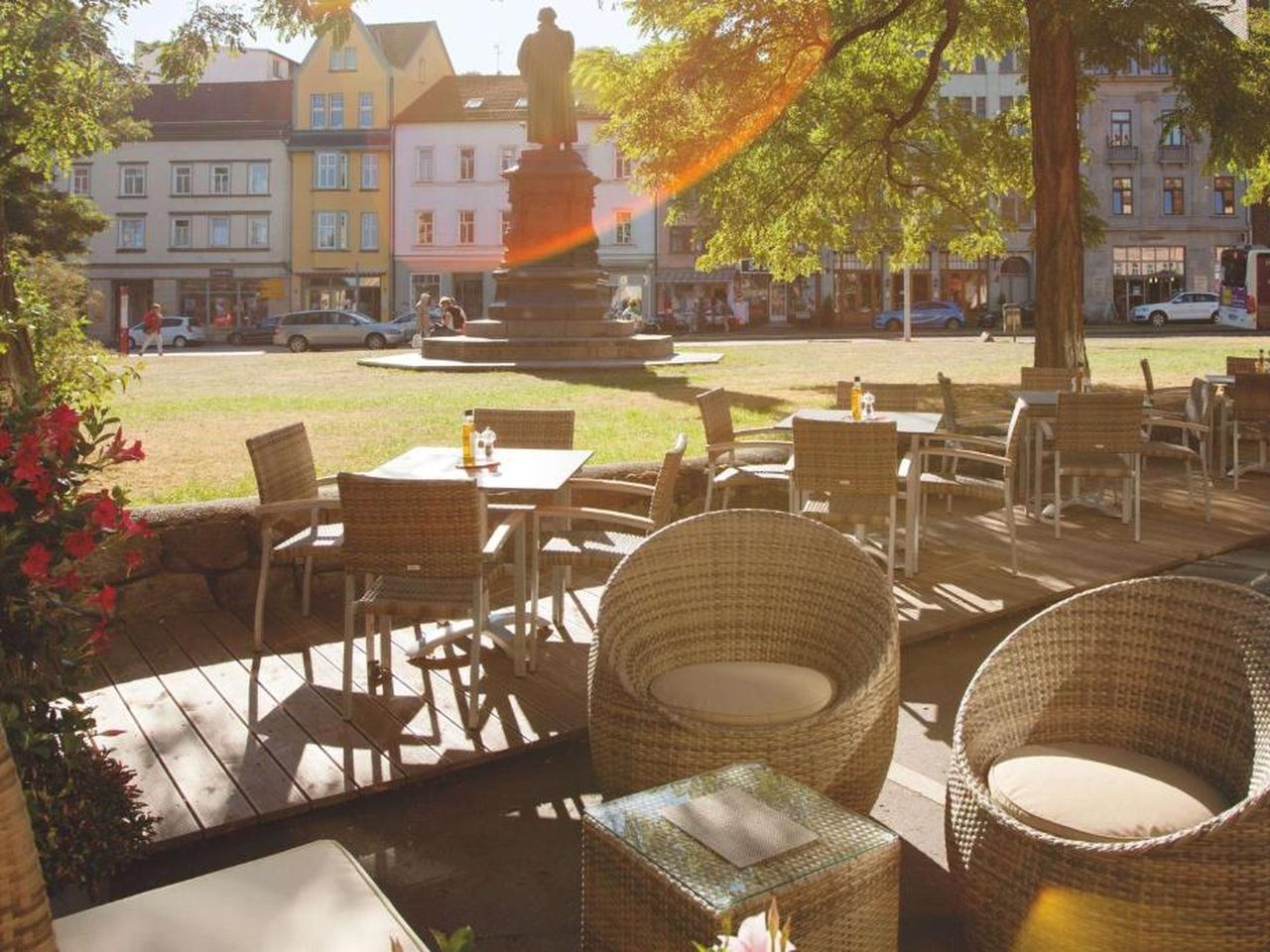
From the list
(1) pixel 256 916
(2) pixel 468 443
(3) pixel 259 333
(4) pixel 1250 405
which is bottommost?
(1) pixel 256 916

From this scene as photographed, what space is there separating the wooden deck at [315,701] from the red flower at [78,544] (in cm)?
47

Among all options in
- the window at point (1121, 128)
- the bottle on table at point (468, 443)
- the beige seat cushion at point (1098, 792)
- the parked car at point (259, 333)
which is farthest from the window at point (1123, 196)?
the beige seat cushion at point (1098, 792)

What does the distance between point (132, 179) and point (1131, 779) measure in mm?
58654

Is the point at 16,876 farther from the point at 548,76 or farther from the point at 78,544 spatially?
the point at 548,76

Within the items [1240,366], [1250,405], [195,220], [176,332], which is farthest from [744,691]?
[195,220]

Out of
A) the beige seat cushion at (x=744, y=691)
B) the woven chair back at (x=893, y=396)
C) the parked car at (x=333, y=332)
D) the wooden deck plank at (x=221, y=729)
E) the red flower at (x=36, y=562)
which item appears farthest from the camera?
the parked car at (x=333, y=332)

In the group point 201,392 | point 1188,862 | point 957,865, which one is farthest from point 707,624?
point 201,392

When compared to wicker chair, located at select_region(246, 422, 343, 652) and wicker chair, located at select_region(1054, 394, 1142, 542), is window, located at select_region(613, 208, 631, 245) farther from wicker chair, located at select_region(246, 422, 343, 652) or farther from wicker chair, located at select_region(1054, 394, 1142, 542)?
wicker chair, located at select_region(246, 422, 343, 652)

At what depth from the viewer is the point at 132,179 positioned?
5497 centimetres

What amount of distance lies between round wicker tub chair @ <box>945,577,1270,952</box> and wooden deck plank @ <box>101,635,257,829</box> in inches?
85.1

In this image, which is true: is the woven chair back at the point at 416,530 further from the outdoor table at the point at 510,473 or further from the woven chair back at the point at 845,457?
the woven chair back at the point at 845,457

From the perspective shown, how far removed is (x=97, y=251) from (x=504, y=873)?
57.0 m

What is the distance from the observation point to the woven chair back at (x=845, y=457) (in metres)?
6.33

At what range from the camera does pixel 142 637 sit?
5738 mm
